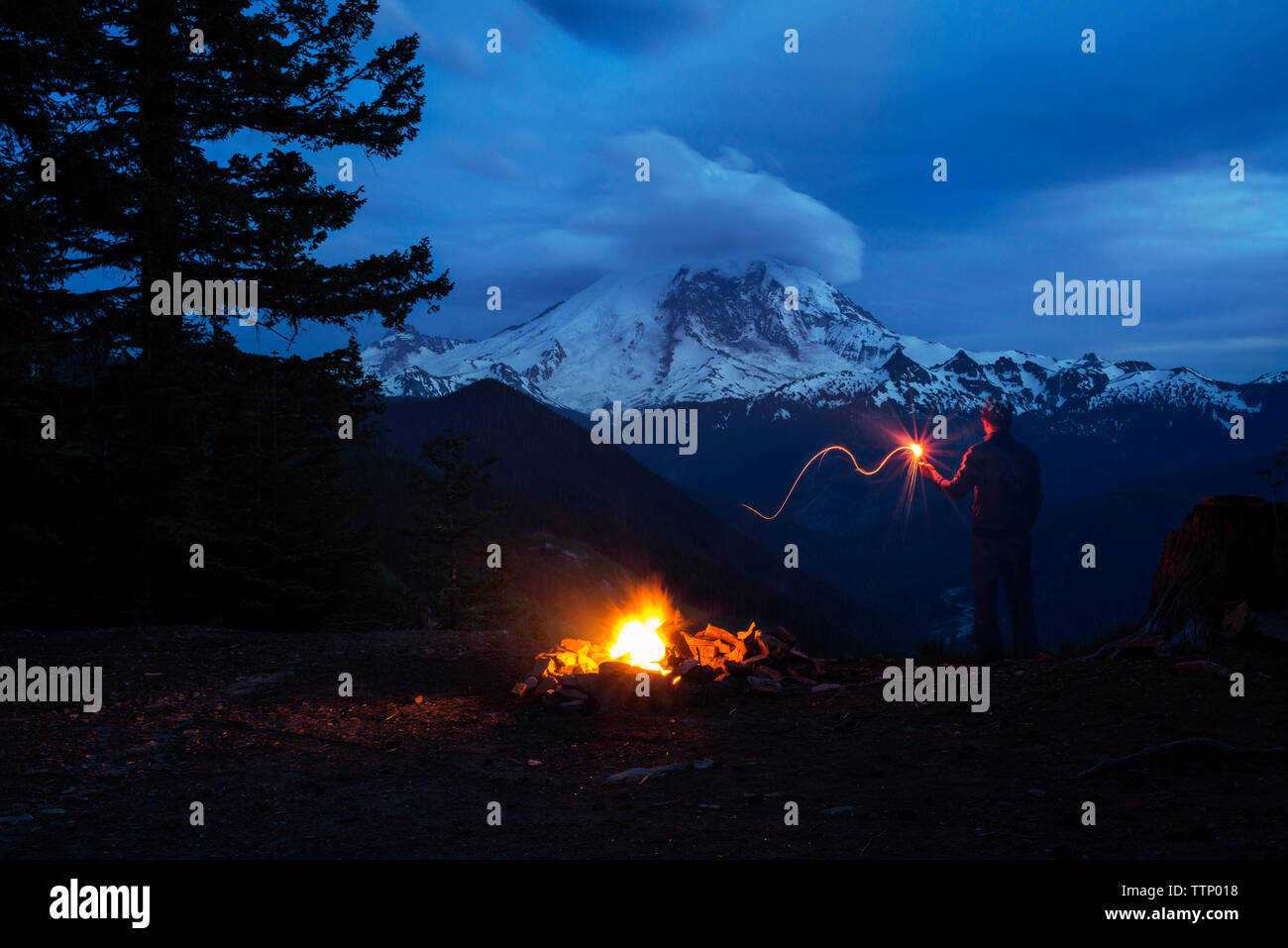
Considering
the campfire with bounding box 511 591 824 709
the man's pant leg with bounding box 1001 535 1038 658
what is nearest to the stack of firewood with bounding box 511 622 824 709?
the campfire with bounding box 511 591 824 709

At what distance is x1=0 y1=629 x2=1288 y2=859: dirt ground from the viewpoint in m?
5.57

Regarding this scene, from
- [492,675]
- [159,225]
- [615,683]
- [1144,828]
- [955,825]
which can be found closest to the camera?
[1144,828]

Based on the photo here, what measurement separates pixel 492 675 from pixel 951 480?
8.43 m

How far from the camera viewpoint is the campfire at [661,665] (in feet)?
34.5

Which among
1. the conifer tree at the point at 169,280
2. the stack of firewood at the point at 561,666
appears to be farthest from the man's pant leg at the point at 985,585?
the conifer tree at the point at 169,280

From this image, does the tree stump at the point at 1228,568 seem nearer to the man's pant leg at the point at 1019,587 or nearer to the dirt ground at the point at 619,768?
the dirt ground at the point at 619,768

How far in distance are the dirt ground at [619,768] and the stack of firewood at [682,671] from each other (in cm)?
27

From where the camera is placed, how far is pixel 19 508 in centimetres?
1538

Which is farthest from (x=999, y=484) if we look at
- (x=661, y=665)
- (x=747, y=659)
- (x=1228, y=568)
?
(x=661, y=665)

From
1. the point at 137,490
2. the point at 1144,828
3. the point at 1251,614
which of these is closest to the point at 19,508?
the point at 137,490

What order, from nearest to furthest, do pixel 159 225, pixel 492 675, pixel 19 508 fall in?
pixel 492 675, pixel 19 508, pixel 159 225

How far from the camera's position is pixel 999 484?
14422 mm

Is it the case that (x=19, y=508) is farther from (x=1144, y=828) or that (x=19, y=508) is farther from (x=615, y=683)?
(x=1144, y=828)

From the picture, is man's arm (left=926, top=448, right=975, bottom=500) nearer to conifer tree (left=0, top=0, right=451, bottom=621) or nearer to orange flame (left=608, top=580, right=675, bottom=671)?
orange flame (left=608, top=580, right=675, bottom=671)
